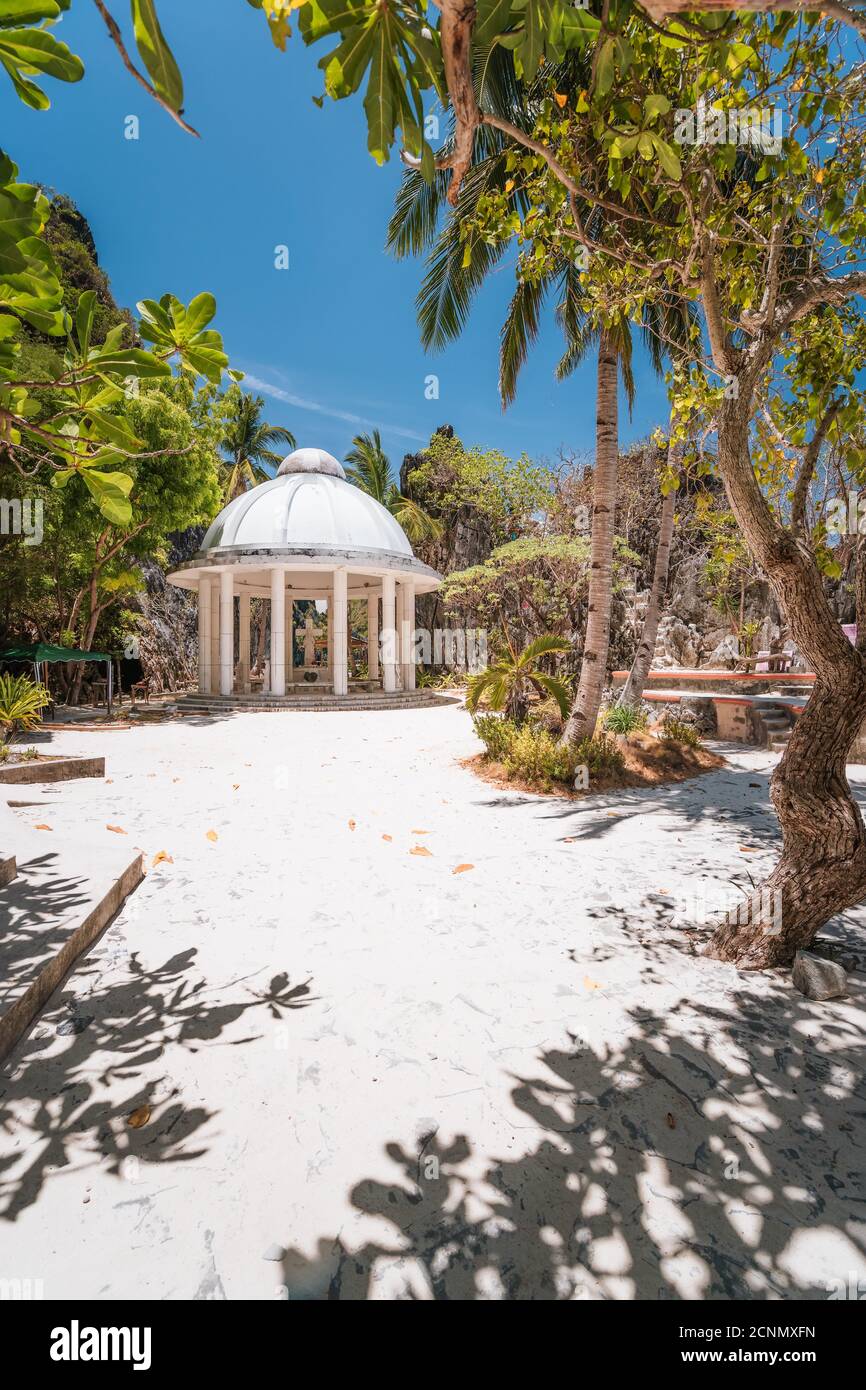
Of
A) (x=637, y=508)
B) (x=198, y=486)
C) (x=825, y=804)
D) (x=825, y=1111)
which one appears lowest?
(x=825, y=1111)

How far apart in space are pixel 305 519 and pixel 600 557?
539 inches

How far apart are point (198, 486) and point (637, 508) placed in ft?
56.9

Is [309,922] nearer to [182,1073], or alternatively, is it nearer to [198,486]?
[182,1073]

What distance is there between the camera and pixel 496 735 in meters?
9.66

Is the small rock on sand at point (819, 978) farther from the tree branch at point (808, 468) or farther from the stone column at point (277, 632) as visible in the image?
the stone column at point (277, 632)

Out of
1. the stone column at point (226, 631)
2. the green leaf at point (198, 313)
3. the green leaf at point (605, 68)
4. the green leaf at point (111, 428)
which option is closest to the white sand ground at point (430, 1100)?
the green leaf at point (111, 428)

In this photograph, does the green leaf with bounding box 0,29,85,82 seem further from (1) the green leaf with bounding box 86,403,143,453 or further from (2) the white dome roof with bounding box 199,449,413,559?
(2) the white dome roof with bounding box 199,449,413,559

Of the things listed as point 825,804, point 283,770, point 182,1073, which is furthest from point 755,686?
point 182,1073

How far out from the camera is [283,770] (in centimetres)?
925

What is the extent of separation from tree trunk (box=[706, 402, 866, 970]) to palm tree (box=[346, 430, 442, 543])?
2987 cm

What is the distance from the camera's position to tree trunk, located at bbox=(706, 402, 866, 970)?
327 cm
